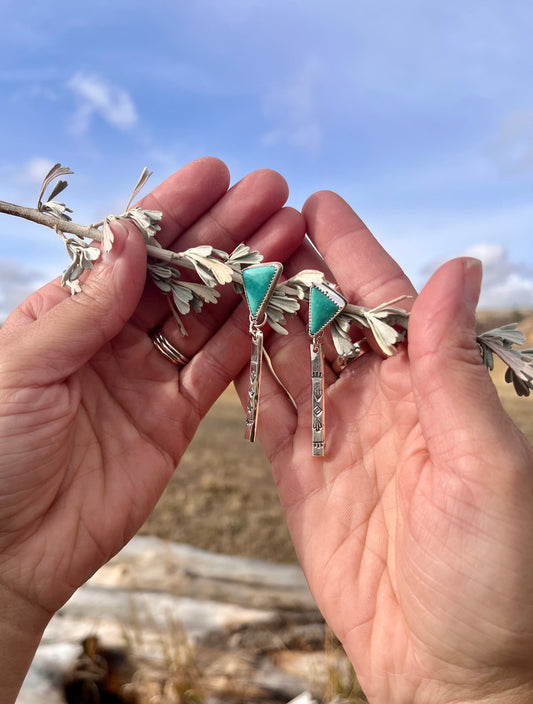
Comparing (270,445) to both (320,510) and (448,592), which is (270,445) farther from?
(448,592)

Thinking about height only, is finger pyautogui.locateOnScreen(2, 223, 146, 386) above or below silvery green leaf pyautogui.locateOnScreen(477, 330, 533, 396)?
above

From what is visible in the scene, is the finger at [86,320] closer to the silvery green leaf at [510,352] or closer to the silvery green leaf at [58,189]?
the silvery green leaf at [58,189]

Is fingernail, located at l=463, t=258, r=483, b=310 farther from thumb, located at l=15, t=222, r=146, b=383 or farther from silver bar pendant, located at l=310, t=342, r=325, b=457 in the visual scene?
thumb, located at l=15, t=222, r=146, b=383

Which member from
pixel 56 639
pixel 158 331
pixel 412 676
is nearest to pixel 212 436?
pixel 56 639

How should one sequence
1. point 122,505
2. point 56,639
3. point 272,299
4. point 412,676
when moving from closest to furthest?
point 412,676 < point 272,299 < point 122,505 < point 56,639

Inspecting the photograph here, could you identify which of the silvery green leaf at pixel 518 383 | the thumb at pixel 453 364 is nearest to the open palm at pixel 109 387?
the thumb at pixel 453 364

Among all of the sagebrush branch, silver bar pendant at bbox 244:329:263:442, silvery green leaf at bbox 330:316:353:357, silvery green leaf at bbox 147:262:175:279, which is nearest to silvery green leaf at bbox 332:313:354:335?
silvery green leaf at bbox 330:316:353:357

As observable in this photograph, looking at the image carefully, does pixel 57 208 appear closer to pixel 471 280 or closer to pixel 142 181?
pixel 142 181
